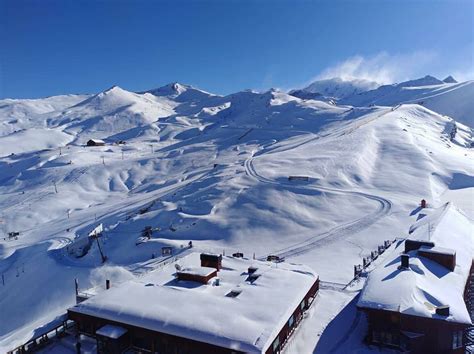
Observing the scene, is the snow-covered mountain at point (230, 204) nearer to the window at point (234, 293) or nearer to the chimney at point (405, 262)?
the window at point (234, 293)

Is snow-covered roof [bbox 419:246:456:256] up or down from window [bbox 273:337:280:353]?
up

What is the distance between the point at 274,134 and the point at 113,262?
87294 mm

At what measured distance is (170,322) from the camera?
1823cm

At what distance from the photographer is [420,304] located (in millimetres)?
18672

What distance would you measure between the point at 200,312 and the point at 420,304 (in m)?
11.1

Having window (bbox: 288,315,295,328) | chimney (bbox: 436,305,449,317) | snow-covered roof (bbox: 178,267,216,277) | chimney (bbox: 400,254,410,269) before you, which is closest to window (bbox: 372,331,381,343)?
chimney (bbox: 436,305,449,317)

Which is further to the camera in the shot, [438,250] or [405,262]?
[438,250]

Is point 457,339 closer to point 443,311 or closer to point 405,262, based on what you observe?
point 443,311

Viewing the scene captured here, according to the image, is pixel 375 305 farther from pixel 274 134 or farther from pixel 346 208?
pixel 274 134

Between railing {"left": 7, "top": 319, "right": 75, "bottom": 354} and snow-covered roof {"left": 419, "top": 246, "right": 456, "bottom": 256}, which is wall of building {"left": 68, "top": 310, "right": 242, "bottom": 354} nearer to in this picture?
railing {"left": 7, "top": 319, "right": 75, "bottom": 354}

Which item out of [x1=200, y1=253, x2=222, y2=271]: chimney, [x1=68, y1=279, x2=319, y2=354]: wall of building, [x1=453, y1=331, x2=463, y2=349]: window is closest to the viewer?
[x1=68, y1=279, x2=319, y2=354]: wall of building

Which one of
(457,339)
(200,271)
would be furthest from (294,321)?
(457,339)

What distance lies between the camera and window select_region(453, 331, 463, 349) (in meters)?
18.4

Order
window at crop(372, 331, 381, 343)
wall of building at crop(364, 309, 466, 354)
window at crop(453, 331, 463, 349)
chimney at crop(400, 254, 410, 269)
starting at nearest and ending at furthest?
1. wall of building at crop(364, 309, 466, 354)
2. window at crop(453, 331, 463, 349)
3. window at crop(372, 331, 381, 343)
4. chimney at crop(400, 254, 410, 269)
